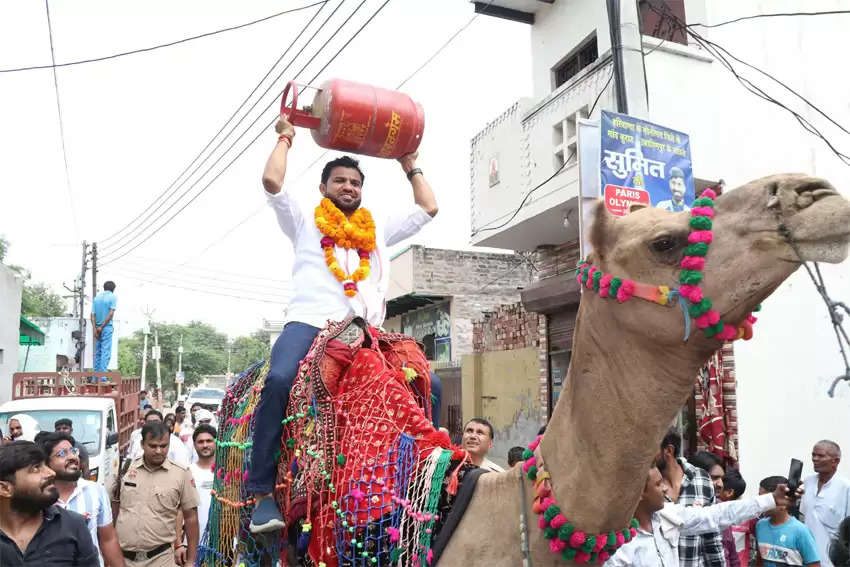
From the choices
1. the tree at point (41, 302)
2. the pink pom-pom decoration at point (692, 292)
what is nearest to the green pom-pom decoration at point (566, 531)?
the pink pom-pom decoration at point (692, 292)

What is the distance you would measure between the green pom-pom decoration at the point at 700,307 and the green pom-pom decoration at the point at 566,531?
2.70ft

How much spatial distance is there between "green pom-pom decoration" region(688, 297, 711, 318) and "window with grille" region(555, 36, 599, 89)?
1066cm

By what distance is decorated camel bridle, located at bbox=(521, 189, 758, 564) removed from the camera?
2.15 meters

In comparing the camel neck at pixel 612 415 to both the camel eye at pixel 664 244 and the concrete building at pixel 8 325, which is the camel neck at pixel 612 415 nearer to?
the camel eye at pixel 664 244

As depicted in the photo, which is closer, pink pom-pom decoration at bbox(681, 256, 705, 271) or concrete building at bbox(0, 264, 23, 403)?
pink pom-pom decoration at bbox(681, 256, 705, 271)

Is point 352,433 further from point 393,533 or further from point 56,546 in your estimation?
point 56,546

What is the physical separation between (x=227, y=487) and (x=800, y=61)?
437 inches

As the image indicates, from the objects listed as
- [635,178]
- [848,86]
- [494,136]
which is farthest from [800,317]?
[494,136]

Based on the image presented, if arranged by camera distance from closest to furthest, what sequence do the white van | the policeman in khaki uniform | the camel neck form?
the camel neck → the policeman in khaki uniform → the white van

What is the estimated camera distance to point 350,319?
12.1 feet

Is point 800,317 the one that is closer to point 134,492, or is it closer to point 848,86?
point 848,86

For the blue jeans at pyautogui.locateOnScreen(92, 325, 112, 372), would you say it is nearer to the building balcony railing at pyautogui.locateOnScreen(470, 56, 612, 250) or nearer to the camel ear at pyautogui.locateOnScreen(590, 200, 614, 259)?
the building balcony railing at pyautogui.locateOnScreen(470, 56, 612, 250)

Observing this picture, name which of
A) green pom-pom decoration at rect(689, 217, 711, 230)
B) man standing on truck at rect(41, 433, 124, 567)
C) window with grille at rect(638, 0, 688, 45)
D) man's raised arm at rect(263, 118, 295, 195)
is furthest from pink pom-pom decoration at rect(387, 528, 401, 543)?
window with grille at rect(638, 0, 688, 45)

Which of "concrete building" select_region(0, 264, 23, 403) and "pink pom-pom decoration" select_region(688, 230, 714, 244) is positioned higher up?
"concrete building" select_region(0, 264, 23, 403)
